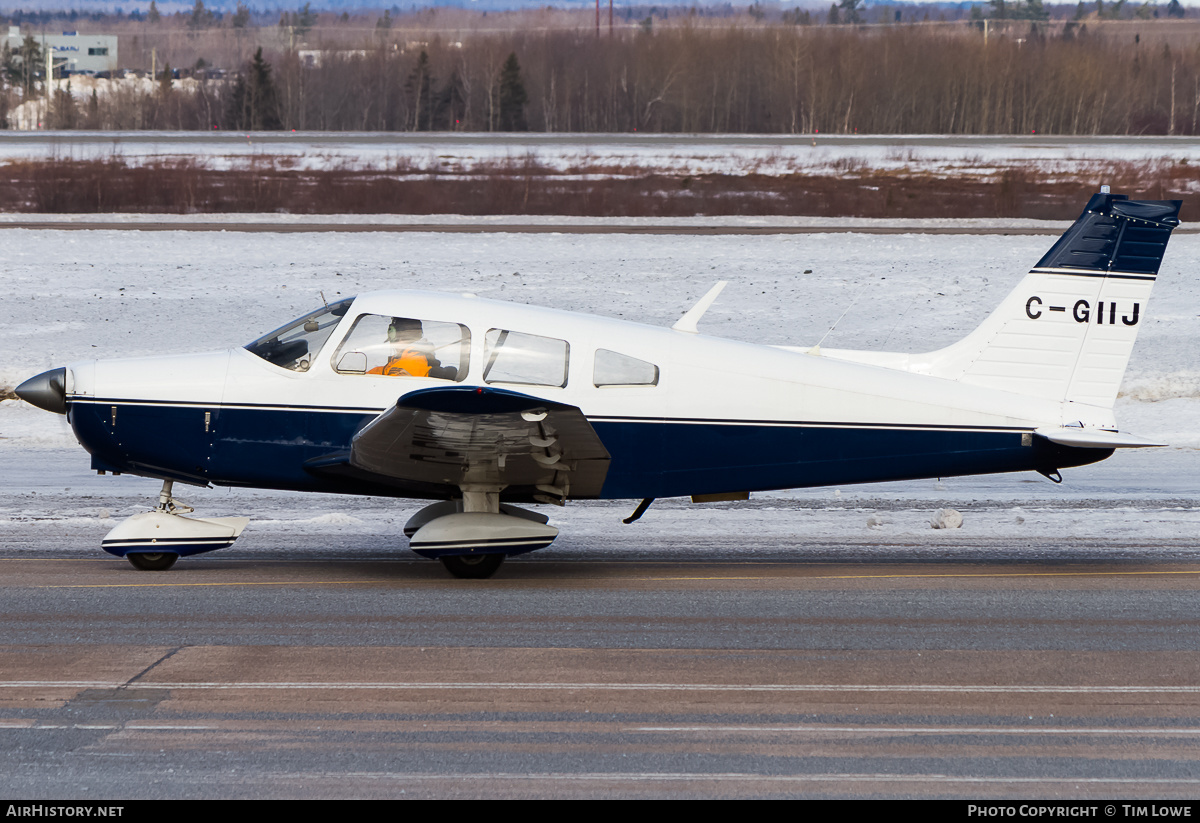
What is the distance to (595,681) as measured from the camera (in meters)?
6.50

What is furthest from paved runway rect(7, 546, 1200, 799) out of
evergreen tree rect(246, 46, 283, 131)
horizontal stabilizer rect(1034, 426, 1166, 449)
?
evergreen tree rect(246, 46, 283, 131)

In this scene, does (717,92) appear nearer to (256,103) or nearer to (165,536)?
(256,103)

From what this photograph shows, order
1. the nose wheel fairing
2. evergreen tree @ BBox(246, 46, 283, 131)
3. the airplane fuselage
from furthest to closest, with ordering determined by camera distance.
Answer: evergreen tree @ BBox(246, 46, 283, 131) → the nose wheel fairing → the airplane fuselage

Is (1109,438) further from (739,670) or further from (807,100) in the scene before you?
(807,100)

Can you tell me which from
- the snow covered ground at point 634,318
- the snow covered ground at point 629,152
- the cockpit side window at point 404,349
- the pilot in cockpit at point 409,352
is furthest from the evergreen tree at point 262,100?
the pilot in cockpit at point 409,352

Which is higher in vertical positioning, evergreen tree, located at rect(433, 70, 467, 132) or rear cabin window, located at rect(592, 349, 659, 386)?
evergreen tree, located at rect(433, 70, 467, 132)

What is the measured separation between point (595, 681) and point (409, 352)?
3009 millimetres

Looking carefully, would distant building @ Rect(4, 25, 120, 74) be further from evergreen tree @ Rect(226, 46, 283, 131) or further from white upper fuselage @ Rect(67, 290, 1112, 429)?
white upper fuselage @ Rect(67, 290, 1112, 429)

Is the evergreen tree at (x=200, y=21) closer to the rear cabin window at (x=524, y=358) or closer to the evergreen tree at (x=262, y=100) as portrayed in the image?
the evergreen tree at (x=262, y=100)

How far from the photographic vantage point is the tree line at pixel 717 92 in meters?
58.9

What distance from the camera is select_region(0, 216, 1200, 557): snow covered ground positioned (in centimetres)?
1081

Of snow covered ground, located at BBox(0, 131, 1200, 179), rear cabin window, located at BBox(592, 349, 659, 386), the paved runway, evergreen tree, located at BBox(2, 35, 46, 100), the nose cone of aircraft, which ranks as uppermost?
evergreen tree, located at BBox(2, 35, 46, 100)

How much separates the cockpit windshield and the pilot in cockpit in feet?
1.39
